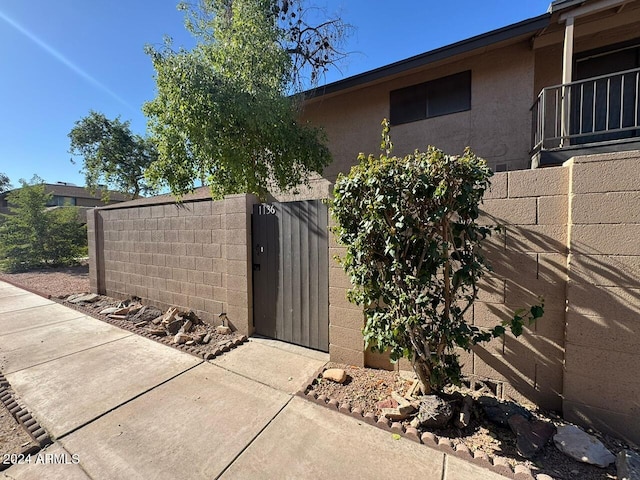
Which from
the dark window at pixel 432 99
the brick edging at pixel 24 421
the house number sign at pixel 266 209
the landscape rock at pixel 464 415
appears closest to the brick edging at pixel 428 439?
the landscape rock at pixel 464 415

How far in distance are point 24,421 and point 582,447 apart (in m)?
4.40

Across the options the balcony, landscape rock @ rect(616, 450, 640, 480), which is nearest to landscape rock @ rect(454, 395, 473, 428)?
landscape rock @ rect(616, 450, 640, 480)

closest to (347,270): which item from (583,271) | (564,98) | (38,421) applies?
(583,271)

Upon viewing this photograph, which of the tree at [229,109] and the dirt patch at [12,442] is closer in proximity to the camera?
the dirt patch at [12,442]

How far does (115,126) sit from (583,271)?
631 inches

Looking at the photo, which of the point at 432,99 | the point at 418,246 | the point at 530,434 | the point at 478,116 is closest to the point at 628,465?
the point at 530,434

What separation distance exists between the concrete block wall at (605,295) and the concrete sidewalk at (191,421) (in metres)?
1.14

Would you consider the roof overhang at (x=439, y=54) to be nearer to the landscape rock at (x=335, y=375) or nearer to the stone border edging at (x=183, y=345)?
the stone border edging at (x=183, y=345)

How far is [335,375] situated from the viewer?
298 centimetres

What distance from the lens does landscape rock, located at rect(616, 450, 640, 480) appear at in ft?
5.64

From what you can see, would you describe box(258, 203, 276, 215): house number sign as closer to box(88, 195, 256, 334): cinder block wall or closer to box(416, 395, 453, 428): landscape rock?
box(88, 195, 256, 334): cinder block wall

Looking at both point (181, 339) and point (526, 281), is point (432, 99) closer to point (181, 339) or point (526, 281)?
point (526, 281)

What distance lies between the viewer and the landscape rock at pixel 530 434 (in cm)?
195

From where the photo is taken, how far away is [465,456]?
6.44ft
